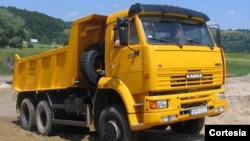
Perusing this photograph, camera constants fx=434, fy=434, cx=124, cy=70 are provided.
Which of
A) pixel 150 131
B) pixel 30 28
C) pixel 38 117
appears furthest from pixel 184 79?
pixel 30 28

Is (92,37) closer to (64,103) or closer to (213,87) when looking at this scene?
(64,103)

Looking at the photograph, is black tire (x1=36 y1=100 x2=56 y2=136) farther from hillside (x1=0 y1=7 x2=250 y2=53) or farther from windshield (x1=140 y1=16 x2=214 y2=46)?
hillside (x1=0 y1=7 x2=250 y2=53)

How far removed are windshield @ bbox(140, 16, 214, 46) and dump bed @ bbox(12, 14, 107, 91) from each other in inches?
69.6

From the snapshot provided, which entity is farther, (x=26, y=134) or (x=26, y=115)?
(x=26, y=115)

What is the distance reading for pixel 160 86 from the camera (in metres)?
7.77

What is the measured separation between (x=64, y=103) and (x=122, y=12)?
325 centimetres

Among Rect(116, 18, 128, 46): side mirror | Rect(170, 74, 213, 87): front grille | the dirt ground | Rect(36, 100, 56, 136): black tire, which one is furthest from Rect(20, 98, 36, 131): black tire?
Rect(170, 74, 213, 87): front grille

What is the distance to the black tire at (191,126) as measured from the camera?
9.94m

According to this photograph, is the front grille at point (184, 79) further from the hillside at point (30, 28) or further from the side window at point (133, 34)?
the hillside at point (30, 28)

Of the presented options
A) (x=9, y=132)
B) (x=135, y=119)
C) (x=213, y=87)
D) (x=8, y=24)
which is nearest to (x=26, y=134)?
(x=9, y=132)

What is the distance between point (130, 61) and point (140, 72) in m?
0.42

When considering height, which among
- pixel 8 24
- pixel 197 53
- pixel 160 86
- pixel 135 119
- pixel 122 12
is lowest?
pixel 135 119

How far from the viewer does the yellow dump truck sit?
25.8 feet

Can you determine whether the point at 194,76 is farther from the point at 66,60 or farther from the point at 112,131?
the point at 66,60
